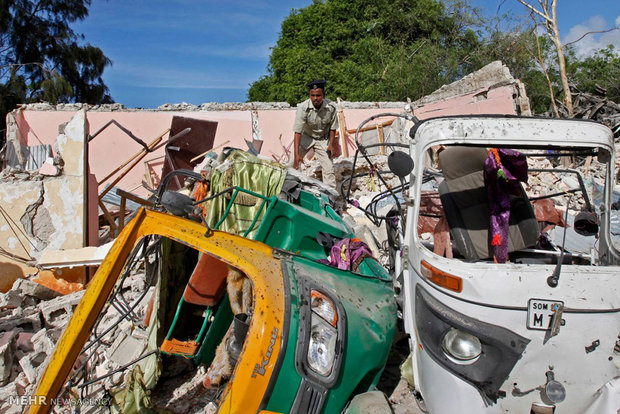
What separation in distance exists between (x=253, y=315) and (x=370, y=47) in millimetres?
18986

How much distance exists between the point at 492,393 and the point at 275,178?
3.18 metres

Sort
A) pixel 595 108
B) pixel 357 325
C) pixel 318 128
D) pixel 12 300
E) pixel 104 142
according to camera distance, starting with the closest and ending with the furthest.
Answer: pixel 357 325
pixel 12 300
pixel 318 128
pixel 104 142
pixel 595 108

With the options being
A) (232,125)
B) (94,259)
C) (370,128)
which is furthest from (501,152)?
(232,125)

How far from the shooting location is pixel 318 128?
742 centimetres

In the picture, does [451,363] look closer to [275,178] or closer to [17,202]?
[275,178]

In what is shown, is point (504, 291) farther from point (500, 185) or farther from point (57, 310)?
point (57, 310)

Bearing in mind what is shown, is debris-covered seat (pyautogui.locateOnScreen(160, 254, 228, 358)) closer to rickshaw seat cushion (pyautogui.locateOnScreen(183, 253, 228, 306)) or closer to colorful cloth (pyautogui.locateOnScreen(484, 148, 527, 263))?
rickshaw seat cushion (pyautogui.locateOnScreen(183, 253, 228, 306))

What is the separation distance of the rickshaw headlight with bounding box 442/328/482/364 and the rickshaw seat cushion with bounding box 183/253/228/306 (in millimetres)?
1618

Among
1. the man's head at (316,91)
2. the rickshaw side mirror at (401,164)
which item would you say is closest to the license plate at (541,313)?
the rickshaw side mirror at (401,164)

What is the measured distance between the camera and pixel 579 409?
2.21m

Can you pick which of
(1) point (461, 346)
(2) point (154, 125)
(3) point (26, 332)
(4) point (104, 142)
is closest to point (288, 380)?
(1) point (461, 346)

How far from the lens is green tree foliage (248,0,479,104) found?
16.8m

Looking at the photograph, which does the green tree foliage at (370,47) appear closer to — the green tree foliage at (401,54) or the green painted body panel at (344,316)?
the green tree foliage at (401,54)

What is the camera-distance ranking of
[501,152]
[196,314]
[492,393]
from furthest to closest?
1. [196,314]
2. [501,152]
3. [492,393]
